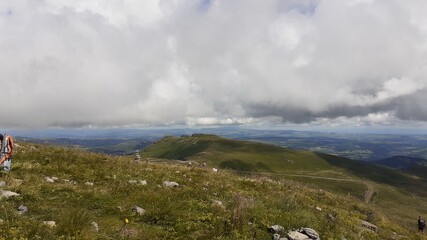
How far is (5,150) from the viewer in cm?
1366

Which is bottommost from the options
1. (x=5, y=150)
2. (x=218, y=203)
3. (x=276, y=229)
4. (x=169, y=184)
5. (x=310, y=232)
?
(x=310, y=232)

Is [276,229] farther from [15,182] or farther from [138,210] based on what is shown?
[15,182]

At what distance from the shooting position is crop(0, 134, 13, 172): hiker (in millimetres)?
13062

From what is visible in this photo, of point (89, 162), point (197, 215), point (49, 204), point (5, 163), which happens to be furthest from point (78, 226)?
point (89, 162)

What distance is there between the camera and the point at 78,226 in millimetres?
8648

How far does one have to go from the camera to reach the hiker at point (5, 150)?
13.1 metres

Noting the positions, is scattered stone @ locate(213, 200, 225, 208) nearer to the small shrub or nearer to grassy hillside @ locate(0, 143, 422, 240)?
grassy hillside @ locate(0, 143, 422, 240)

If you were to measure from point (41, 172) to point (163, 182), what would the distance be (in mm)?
5753

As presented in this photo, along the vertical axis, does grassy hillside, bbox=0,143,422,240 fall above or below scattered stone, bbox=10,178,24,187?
below

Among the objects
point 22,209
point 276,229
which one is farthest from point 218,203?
point 22,209

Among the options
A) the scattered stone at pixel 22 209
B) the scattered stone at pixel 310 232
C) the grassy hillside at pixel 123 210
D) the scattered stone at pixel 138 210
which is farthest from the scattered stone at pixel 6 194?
the scattered stone at pixel 310 232

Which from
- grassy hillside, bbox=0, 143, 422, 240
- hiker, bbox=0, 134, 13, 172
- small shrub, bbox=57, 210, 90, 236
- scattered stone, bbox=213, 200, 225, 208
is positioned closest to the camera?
small shrub, bbox=57, 210, 90, 236

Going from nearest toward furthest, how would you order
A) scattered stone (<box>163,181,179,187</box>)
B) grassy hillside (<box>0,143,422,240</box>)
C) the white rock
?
1. grassy hillside (<box>0,143,422,240</box>)
2. the white rock
3. scattered stone (<box>163,181,179,187</box>)

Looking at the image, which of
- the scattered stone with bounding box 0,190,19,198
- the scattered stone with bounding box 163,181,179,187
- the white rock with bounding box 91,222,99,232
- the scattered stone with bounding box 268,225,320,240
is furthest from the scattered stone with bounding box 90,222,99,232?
the scattered stone with bounding box 163,181,179,187
